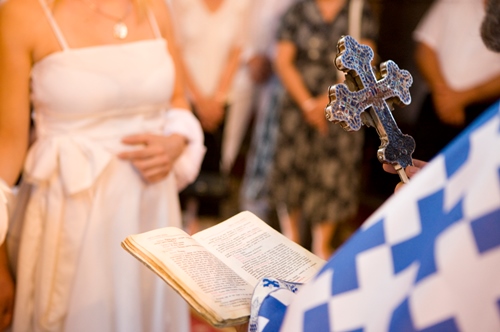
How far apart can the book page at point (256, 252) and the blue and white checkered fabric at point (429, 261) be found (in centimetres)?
40

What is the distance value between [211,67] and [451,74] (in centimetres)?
141

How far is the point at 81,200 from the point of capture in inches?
67.7

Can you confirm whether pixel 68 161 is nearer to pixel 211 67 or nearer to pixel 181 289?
pixel 181 289

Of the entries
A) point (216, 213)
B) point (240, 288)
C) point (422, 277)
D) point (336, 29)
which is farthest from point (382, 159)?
point (216, 213)

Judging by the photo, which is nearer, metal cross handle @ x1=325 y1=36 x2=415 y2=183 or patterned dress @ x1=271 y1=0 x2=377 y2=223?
metal cross handle @ x1=325 y1=36 x2=415 y2=183

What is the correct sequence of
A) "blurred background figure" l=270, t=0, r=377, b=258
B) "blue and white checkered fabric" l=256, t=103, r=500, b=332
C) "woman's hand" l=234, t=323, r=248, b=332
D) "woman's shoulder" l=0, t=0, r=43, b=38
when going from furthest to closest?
"blurred background figure" l=270, t=0, r=377, b=258
"woman's shoulder" l=0, t=0, r=43, b=38
"woman's hand" l=234, t=323, r=248, b=332
"blue and white checkered fabric" l=256, t=103, r=500, b=332

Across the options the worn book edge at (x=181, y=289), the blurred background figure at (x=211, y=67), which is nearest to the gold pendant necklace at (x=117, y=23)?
the worn book edge at (x=181, y=289)

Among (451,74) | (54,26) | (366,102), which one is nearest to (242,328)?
(366,102)

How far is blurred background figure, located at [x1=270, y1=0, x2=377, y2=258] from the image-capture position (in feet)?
11.5

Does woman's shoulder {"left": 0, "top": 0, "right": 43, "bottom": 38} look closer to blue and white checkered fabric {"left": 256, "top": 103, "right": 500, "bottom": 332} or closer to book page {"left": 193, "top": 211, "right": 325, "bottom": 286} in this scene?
book page {"left": 193, "top": 211, "right": 325, "bottom": 286}

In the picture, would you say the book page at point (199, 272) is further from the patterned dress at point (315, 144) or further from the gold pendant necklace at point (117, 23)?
the patterned dress at point (315, 144)

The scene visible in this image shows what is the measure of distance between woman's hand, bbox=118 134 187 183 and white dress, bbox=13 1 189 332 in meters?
0.03

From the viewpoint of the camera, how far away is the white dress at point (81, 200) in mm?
1667

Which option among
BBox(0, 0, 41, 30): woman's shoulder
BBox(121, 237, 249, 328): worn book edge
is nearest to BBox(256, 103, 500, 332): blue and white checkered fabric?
BBox(121, 237, 249, 328): worn book edge
